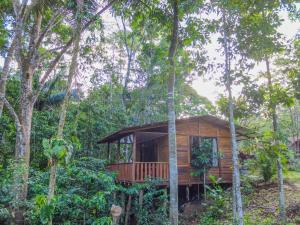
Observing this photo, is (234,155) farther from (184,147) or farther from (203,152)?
(184,147)

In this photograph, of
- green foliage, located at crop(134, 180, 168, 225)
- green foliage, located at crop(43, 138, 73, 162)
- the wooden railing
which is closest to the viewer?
green foliage, located at crop(43, 138, 73, 162)

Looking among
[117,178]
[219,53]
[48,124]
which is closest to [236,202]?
[219,53]

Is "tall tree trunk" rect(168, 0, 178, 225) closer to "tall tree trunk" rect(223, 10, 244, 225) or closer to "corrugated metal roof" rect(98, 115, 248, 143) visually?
"tall tree trunk" rect(223, 10, 244, 225)

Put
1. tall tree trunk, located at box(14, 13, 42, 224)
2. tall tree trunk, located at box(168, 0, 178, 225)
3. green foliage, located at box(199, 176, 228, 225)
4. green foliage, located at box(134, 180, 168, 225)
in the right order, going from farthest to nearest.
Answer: green foliage, located at box(199, 176, 228, 225)
green foliage, located at box(134, 180, 168, 225)
tall tree trunk, located at box(168, 0, 178, 225)
tall tree trunk, located at box(14, 13, 42, 224)

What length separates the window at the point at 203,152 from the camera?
466 inches

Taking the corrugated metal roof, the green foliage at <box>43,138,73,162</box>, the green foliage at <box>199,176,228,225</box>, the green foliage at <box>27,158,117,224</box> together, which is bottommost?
the green foliage at <box>199,176,228,225</box>

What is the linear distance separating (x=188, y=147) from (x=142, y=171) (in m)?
2.81

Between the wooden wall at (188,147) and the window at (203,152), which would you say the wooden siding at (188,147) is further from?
the window at (203,152)

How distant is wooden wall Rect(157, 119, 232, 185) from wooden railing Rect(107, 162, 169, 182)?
1070 millimetres

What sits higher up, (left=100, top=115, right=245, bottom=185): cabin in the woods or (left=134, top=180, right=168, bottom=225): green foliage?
(left=100, top=115, right=245, bottom=185): cabin in the woods

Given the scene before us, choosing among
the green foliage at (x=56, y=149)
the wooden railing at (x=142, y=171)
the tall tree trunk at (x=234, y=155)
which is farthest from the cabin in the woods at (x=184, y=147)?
the green foliage at (x=56, y=149)

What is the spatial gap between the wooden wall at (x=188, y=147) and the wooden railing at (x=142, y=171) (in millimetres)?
1070

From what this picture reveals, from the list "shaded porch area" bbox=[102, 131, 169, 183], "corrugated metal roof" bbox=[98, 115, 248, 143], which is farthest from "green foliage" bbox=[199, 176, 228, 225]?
"corrugated metal roof" bbox=[98, 115, 248, 143]

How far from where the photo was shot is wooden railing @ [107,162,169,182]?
1043cm
